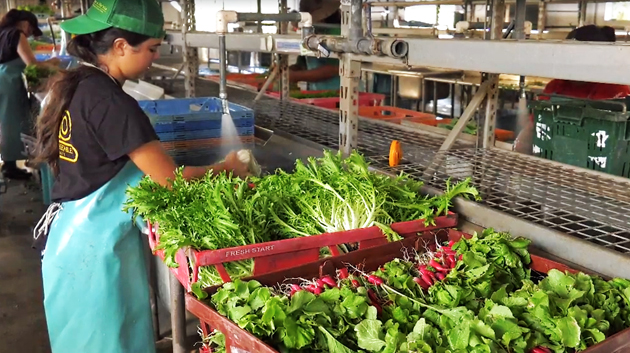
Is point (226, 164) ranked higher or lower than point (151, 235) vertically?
higher

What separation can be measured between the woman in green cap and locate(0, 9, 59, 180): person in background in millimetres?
4294

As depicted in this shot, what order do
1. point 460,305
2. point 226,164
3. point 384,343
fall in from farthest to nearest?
1. point 226,164
2. point 460,305
3. point 384,343

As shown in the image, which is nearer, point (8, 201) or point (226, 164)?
point (226, 164)

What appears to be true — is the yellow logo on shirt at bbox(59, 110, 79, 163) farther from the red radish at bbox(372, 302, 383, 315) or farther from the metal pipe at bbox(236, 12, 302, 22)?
the red radish at bbox(372, 302, 383, 315)

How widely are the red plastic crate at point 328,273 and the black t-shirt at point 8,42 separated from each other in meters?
5.69

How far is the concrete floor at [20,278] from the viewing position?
11.4 feet

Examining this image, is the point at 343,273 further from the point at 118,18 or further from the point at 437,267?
the point at 118,18

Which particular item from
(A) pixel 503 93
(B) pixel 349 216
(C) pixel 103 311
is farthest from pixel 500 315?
(A) pixel 503 93

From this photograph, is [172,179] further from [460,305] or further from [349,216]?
[460,305]

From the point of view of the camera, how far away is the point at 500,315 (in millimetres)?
1214

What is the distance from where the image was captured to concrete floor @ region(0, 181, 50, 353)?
11.4 feet

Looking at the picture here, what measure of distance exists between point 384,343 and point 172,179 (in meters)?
1.13

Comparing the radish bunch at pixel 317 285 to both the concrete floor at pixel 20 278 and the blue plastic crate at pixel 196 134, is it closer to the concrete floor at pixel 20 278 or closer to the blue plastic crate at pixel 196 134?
the blue plastic crate at pixel 196 134

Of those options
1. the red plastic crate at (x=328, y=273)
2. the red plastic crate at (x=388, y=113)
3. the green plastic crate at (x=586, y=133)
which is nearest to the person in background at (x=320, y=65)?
the red plastic crate at (x=388, y=113)
